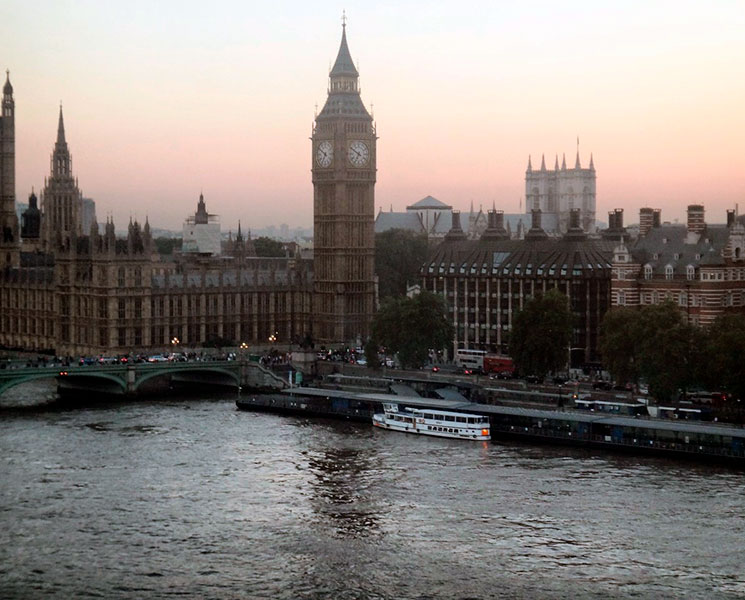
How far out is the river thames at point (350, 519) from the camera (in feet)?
163

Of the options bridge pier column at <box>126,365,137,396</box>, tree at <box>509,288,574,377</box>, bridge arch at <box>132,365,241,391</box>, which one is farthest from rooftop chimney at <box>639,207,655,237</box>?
bridge pier column at <box>126,365,137,396</box>

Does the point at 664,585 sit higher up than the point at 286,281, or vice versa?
the point at 286,281

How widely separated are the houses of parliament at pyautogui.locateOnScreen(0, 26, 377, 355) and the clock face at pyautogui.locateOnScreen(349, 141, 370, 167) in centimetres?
8

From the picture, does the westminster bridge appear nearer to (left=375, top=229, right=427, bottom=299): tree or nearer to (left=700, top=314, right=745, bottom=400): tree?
(left=700, top=314, right=745, bottom=400): tree

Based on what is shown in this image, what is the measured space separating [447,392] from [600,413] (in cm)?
1253

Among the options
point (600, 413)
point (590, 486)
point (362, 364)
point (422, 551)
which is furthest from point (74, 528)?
point (362, 364)

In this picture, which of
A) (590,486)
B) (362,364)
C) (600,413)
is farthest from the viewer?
(362,364)

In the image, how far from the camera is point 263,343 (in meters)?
118

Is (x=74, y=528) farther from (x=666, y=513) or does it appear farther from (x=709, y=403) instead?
(x=709, y=403)

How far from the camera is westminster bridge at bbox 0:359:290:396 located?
91.2m

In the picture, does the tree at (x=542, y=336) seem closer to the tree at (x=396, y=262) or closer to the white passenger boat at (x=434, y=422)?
the white passenger boat at (x=434, y=422)

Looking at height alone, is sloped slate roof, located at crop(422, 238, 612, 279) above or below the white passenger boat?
above

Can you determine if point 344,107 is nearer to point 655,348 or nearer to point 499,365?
point 499,365

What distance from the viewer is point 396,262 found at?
468 feet
